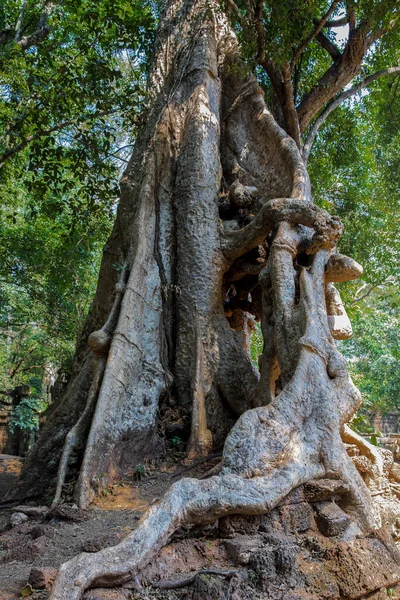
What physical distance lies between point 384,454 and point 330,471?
7.61 ft

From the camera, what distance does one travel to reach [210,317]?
4.75 metres

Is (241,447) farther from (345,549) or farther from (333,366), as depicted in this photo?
(333,366)

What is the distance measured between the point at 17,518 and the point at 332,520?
1973mm

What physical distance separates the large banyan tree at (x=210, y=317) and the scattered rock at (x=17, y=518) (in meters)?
0.25

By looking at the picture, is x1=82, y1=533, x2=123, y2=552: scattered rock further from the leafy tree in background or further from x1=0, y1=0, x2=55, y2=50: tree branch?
x1=0, y1=0, x2=55, y2=50: tree branch

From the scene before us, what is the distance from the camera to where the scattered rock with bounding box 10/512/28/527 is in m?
3.20

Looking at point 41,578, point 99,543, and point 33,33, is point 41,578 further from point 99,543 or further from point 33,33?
point 33,33

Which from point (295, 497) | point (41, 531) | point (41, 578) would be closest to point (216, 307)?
point (295, 497)

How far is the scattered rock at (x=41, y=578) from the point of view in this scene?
207cm

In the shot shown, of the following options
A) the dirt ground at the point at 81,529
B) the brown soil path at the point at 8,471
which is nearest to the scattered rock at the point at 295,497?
the dirt ground at the point at 81,529

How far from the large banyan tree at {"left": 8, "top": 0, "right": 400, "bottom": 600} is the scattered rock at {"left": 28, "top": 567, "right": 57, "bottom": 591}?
0.21 meters

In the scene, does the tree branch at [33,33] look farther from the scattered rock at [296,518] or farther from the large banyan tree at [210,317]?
the scattered rock at [296,518]

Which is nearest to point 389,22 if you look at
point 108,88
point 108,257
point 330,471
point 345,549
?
point 108,88

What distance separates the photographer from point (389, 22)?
5781mm
